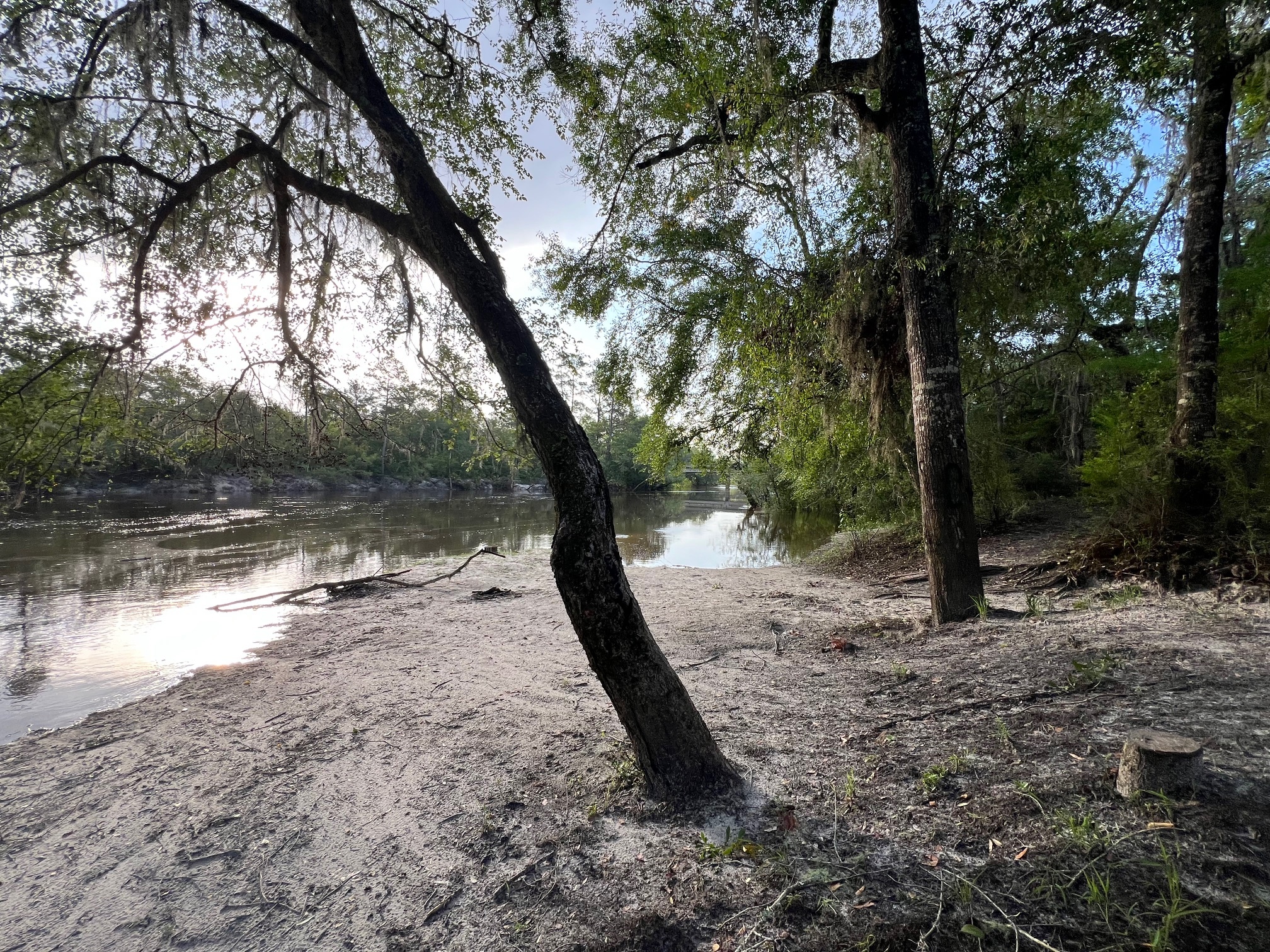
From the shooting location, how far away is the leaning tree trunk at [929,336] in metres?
4.60

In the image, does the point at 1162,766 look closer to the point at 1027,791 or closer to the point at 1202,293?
the point at 1027,791

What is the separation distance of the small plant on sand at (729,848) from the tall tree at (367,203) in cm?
30

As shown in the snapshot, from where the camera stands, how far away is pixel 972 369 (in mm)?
8016

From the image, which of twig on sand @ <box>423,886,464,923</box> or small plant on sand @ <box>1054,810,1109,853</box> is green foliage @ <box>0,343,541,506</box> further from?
small plant on sand @ <box>1054,810,1109,853</box>

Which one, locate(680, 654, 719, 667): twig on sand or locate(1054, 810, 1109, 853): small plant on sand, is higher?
locate(1054, 810, 1109, 853): small plant on sand

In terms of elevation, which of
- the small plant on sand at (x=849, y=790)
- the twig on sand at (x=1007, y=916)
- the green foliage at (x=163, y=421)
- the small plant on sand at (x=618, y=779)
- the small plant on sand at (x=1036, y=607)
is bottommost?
the small plant on sand at (x=618, y=779)

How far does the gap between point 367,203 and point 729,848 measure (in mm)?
3673

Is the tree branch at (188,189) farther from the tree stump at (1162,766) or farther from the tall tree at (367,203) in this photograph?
the tree stump at (1162,766)

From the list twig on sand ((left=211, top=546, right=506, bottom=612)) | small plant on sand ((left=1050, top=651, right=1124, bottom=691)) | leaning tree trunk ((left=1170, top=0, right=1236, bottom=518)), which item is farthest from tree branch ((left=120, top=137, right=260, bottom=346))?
leaning tree trunk ((left=1170, top=0, right=1236, bottom=518))

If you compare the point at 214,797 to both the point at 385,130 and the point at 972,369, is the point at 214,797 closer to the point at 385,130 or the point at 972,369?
the point at 385,130

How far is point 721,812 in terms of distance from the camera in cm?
258

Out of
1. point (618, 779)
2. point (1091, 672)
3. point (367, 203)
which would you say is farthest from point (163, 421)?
point (1091, 672)

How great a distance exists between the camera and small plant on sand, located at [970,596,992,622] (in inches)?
177

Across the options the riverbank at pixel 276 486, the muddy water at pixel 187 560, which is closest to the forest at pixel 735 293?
the muddy water at pixel 187 560
